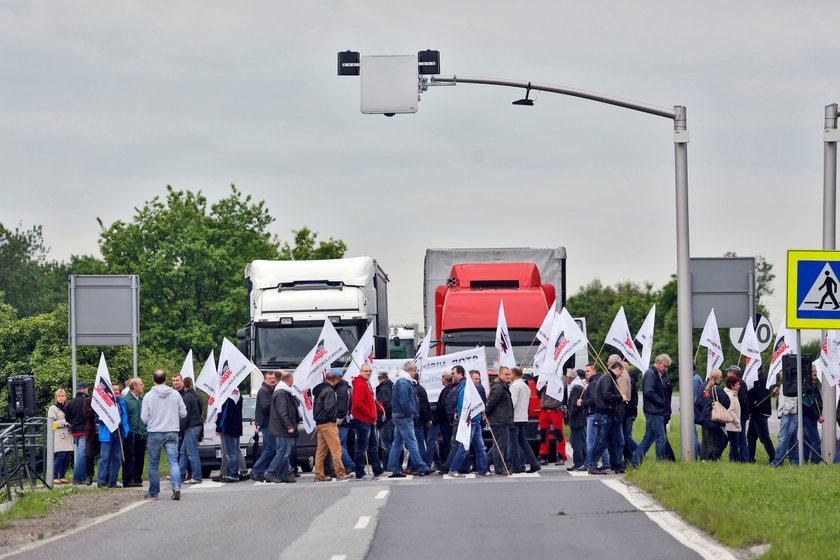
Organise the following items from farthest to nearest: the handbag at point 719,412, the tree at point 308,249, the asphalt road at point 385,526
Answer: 1. the tree at point 308,249
2. the handbag at point 719,412
3. the asphalt road at point 385,526

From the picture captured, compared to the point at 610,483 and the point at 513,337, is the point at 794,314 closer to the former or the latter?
the point at 610,483

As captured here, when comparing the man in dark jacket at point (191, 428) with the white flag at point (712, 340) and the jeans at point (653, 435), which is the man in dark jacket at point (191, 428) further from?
the white flag at point (712, 340)

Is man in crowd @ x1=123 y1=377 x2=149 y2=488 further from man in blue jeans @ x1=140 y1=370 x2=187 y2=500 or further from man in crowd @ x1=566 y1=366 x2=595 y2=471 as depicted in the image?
man in crowd @ x1=566 y1=366 x2=595 y2=471

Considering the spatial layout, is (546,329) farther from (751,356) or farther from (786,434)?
(786,434)

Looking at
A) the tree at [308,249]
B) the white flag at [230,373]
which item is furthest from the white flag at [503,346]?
the tree at [308,249]

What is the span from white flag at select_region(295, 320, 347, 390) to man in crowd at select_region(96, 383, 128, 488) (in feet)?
9.26

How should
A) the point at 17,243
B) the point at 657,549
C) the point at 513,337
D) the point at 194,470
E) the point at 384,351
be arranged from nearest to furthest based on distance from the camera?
1. the point at 657,549
2. the point at 194,470
3. the point at 513,337
4. the point at 384,351
5. the point at 17,243

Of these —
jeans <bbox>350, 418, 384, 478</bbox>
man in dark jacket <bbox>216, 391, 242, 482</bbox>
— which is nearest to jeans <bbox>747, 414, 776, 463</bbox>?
jeans <bbox>350, 418, 384, 478</bbox>

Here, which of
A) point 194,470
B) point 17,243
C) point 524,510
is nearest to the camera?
point 524,510

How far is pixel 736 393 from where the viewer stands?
23.2 metres

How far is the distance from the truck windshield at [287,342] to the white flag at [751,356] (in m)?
7.76

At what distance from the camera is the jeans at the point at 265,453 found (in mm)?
22891

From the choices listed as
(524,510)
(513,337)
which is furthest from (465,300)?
(524,510)

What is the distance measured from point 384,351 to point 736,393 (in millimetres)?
10038
